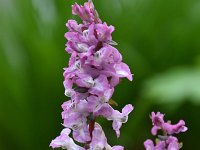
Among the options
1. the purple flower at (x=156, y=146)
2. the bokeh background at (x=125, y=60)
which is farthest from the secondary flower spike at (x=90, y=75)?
the bokeh background at (x=125, y=60)

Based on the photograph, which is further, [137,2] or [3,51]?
[137,2]

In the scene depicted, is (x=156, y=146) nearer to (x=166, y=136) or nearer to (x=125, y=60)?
(x=166, y=136)

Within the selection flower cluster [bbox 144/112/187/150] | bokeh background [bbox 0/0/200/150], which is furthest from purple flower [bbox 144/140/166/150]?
bokeh background [bbox 0/0/200/150]

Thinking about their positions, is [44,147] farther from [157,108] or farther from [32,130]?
[157,108]

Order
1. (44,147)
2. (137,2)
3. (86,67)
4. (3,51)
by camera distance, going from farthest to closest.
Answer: (137,2) → (3,51) → (44,147) → (86,67)

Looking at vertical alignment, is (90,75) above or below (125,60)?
below

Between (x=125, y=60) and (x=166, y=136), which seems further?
(x=125, y=60)

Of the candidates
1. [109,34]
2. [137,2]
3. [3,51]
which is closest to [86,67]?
[109,34]

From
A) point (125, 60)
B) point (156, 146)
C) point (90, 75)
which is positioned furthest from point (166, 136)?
point (125, 60)
